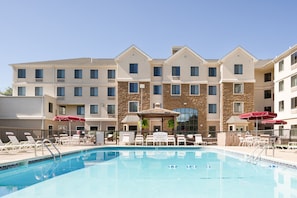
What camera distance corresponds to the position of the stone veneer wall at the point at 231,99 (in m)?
33.0

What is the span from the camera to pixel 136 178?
31.3 ft

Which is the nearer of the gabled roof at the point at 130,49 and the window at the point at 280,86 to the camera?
the window at the point at 280,86

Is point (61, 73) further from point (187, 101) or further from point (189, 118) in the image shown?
point (189, 118)

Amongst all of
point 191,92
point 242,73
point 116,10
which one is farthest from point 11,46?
point 242,73

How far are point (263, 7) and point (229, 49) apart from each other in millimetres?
14233

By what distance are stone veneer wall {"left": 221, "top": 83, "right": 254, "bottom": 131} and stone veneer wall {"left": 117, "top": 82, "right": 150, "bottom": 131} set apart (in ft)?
27.6

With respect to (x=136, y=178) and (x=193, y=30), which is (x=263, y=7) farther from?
(x=136, y=178)

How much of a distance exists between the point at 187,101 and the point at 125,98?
6.89 m

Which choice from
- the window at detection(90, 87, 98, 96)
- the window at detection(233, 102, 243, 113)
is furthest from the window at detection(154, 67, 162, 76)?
the window at detection(233, 102, 243, 113)

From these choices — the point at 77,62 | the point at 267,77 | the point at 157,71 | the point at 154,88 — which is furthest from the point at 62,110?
the point at 267,77

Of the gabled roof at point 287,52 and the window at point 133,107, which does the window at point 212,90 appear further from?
the window at point 133,107

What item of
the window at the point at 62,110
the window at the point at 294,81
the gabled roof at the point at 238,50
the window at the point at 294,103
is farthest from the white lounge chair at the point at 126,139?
the window at the point at 294,81

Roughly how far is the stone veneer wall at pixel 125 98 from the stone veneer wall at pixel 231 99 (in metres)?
8.41

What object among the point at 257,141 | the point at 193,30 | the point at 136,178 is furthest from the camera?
the point at 193,30
